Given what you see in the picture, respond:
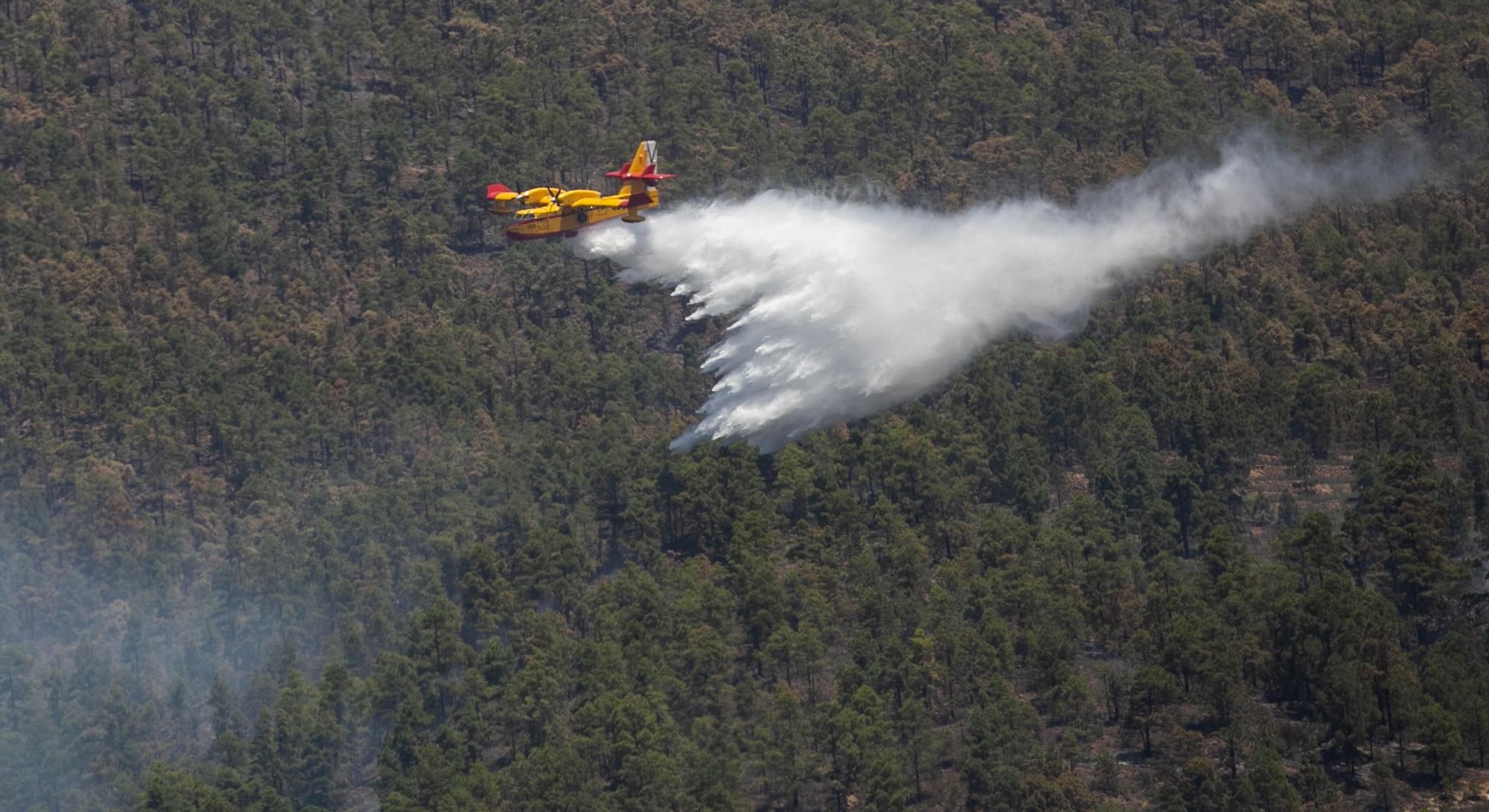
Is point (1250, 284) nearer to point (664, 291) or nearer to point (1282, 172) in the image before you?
point (1282, 172)

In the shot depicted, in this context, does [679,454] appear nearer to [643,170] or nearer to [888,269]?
[888,269]

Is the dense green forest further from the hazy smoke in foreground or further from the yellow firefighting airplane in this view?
the yellow firefighting airplane

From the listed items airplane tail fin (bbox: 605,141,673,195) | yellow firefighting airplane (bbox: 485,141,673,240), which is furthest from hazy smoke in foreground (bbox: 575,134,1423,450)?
airplane tail fin (bbox: 605,141,673,195)

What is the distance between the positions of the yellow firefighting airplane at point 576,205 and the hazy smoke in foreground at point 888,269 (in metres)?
3.81

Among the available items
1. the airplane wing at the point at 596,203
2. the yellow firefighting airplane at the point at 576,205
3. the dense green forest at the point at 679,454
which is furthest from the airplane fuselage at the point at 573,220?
the dense green forest at the point at 679,454

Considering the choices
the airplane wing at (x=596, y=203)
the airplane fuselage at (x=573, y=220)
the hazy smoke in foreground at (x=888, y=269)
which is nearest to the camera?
the airplane fuselage at (x=573, y=220)

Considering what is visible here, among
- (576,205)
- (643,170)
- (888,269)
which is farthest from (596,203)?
(888,269)

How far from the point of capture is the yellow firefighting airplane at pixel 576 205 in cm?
9850

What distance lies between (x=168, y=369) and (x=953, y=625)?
45198 millimetres

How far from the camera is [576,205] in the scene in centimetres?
9888

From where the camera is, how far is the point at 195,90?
144 meters

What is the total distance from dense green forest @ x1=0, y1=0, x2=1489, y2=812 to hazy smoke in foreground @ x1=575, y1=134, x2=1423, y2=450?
2646 mm

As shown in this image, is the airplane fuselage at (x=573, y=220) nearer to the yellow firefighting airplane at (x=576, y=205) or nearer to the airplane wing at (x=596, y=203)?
the yellow firefighting airplane at (x=576, y=205)

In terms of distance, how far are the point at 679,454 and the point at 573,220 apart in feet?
52.5
